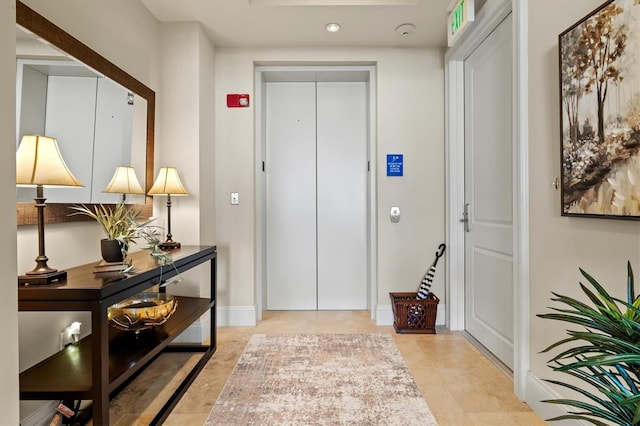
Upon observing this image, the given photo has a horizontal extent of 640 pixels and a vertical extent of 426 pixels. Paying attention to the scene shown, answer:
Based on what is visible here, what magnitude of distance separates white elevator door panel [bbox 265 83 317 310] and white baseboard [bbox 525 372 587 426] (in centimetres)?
207

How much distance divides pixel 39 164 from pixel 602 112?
2112 millimetres

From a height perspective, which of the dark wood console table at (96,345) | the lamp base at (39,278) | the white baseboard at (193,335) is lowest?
the white baseboard at (193,335)

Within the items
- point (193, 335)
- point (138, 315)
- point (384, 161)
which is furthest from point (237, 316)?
point (384, 161)

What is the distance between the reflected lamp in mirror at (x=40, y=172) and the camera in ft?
4.27

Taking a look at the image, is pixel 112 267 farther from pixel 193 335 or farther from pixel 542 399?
pixel 542 399

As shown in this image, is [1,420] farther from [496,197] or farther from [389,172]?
[389,172]

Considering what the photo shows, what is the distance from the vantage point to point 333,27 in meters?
2.77

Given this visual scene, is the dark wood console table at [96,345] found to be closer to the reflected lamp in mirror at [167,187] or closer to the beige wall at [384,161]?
the reflected lamp in mirror at [167,187]

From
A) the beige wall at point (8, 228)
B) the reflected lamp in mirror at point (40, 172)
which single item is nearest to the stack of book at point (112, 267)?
the reflected lamp in mirror at point (40, 172)

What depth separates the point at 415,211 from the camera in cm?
315

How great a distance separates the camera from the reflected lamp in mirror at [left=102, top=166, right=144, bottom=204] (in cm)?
206

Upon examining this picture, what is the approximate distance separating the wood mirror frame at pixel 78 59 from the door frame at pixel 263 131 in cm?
94

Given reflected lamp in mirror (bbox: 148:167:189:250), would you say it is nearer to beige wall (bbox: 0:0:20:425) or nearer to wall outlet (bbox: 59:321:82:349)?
wall outlet (bbox: 59:321:82:349)

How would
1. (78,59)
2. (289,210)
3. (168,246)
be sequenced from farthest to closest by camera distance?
1. (289,210)
2. (168,246)
3. (78,59)
